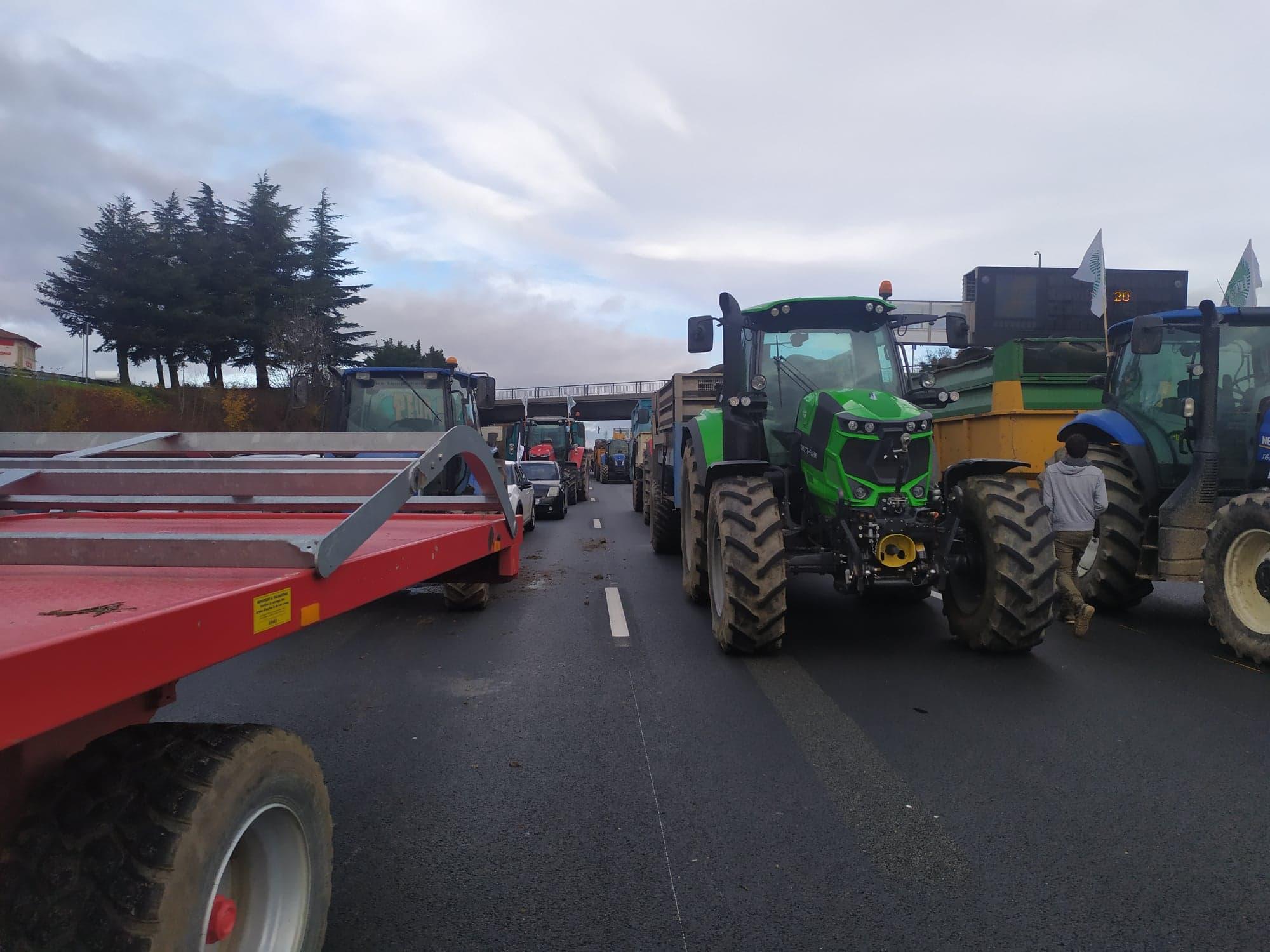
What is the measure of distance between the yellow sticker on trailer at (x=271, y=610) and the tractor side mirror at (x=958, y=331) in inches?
241

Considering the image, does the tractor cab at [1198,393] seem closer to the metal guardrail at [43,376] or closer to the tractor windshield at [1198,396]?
the tractor windshield at [1198,396]

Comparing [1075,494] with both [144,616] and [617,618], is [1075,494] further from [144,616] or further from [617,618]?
[144,616]

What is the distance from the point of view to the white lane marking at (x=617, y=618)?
7.04m

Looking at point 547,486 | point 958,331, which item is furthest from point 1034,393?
point 547,486

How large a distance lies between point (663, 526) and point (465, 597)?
16.0 ft

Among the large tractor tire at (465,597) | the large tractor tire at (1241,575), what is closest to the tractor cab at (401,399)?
the large tractor tire at (465,597)

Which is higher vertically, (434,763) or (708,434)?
(708,434)

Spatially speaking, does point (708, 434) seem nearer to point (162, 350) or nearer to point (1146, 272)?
point (1146, 272)

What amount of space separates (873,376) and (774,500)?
76.5 inches

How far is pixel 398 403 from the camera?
9656 mm

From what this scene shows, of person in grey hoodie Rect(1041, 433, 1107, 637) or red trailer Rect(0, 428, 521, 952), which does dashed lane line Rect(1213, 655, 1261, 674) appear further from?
red trailer Rect(0, 428, 521, 952)

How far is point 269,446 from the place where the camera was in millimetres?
→ 3643

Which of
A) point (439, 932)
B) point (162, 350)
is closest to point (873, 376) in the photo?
point (439, 932)

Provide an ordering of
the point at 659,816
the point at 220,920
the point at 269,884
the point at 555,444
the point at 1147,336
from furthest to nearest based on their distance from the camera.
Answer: the point at 555,444
the point at 1147,336
the point at 659,816
the point at 269,884
the point at 220,920
